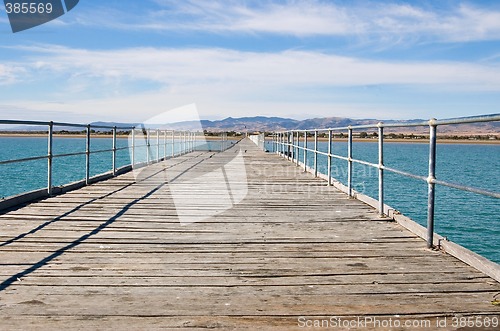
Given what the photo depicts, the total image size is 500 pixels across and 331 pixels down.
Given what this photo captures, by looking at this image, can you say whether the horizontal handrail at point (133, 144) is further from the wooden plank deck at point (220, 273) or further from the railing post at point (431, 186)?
the railing post at point (431, 186)

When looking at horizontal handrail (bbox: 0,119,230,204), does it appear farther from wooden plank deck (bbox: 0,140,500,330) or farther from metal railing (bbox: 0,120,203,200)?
wooden plank deck (bbox: 0,140,500,330)

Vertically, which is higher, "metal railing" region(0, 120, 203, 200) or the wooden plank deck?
"metal railing" region(0, 120, 203, 200)
